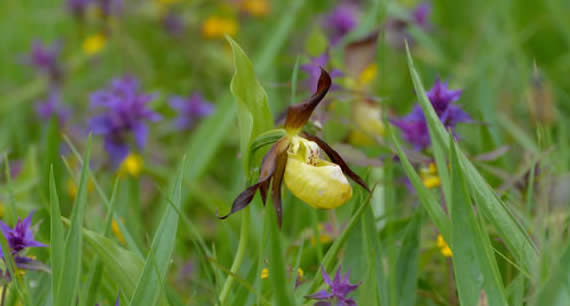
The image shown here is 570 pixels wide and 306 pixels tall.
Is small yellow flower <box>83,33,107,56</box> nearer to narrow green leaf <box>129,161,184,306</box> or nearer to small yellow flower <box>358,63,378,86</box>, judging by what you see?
small yellow flower <box>358,63,378,86</box>

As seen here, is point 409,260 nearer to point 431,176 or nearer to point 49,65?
point 431,176

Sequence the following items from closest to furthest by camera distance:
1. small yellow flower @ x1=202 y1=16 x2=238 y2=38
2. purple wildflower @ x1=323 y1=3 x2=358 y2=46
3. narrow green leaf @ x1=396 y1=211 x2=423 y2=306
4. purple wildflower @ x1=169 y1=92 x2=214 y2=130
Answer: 1. narrow green leaf @ x1=396 y1=211 x2=423 y2=306
2. purple wildflower @ x1=169 y1=92 x2=214 y2=130
3. purple wildflower @ x1=323 y1=3 x2=358 y2=46
4. small yellow flower @ x1=202 y1=16 x2=238 y2=38

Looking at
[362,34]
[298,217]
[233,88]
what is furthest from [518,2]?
[233,88]

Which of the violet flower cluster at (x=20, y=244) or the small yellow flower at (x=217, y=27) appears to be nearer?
the violet flower cluster at (x=20, y=244)

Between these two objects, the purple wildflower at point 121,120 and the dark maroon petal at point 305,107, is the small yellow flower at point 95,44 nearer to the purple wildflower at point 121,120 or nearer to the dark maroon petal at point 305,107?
the purple wildflower at point 121,120

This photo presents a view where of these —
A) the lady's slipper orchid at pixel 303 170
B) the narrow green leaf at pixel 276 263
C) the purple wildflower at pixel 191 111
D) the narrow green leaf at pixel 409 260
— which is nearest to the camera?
the narrow green leaf at pixel 276 263

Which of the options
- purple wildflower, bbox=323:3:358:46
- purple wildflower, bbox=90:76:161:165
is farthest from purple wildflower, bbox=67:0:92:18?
purple wildflower, bbox=90:76:161:165

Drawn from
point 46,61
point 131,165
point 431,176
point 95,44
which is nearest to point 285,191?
point 431,176

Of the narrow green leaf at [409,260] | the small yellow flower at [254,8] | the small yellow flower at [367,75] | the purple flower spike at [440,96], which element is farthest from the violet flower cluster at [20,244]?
the small yellow flower at [254,8]
